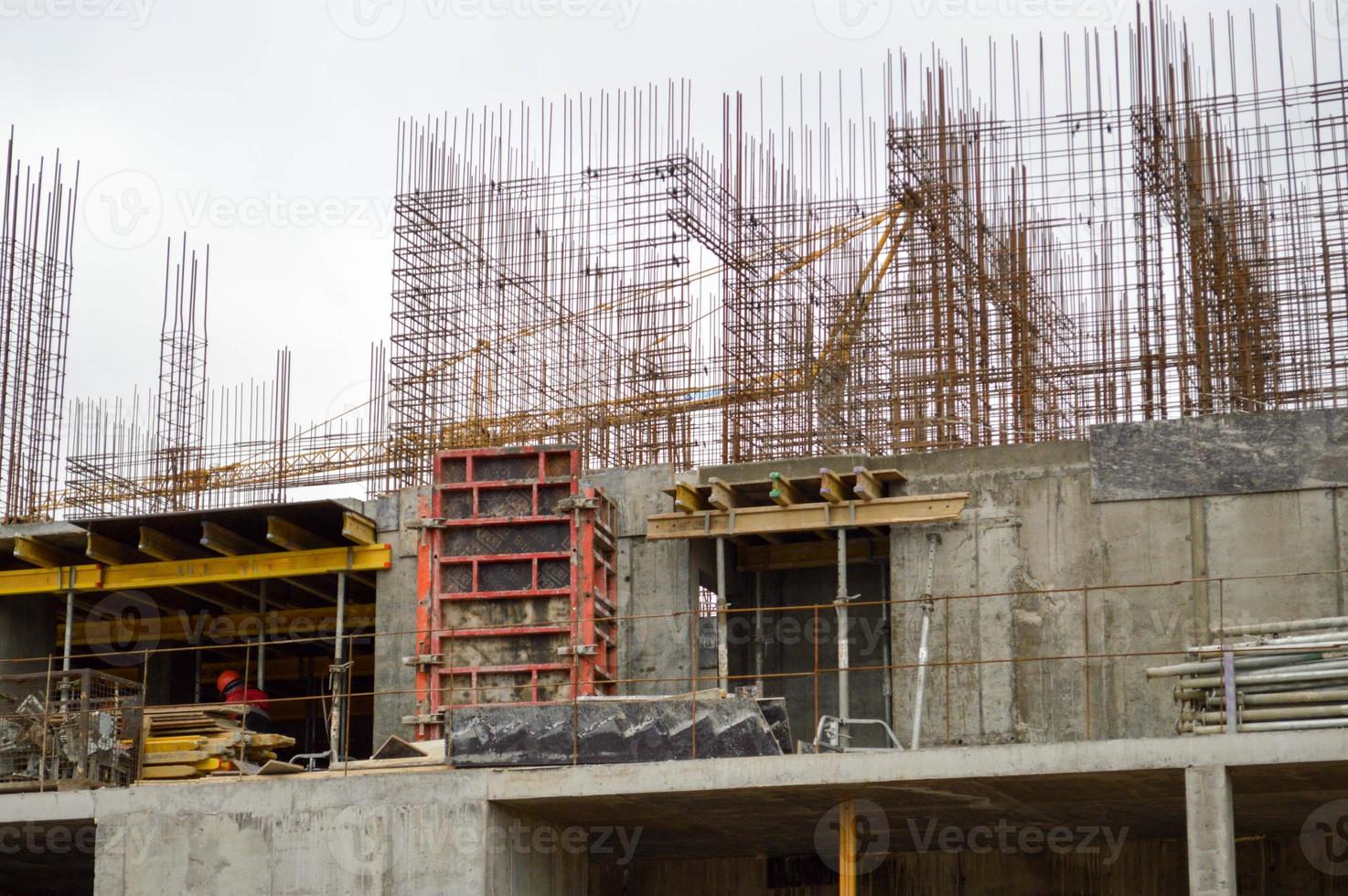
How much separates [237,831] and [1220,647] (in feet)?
30.1

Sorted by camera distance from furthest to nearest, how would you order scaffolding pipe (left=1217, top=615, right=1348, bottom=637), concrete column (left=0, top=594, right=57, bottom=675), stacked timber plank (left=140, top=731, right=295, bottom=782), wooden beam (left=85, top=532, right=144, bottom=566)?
concrete column (left=0, top=594, right=57, bottom=675), wooden beam (left=85, top=532, right=144, bottom=566), stacked timber plank (left=140, top=731, right=295, bottom=782), scaffolding pipe (left=1217, top=615, right=1348, bottom=637)

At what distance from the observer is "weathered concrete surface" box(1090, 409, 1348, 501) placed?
1983 centimetres

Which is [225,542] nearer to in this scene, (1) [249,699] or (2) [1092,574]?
(1) [249,699]

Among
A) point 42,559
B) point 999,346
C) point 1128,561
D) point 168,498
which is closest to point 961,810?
point 1128,561

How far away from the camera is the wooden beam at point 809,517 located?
68.0 feet

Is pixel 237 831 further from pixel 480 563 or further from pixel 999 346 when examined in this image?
pixel 999 346

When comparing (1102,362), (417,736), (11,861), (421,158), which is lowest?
(11,861)

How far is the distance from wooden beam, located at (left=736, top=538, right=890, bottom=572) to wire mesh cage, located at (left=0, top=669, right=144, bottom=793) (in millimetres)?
7306

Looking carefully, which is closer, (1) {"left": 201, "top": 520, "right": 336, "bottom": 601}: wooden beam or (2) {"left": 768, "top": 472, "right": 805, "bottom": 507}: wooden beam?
(2) {"left": 768, "top": 472, "right": 805, "bottom": 507}: wooden beam

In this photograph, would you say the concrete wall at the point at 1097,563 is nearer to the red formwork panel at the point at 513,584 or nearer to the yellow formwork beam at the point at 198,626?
the red formwork panel at the point at 513,584

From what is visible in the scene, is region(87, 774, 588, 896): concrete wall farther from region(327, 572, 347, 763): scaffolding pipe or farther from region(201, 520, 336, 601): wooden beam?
region(201, 520, 336, 601): wooden beam

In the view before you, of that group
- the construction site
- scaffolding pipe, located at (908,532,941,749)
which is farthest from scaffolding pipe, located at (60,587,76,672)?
scaffolding pipe, located at (908,532,941,749)

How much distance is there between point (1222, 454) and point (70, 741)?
12.0 metres

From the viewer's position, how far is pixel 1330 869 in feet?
66.2
